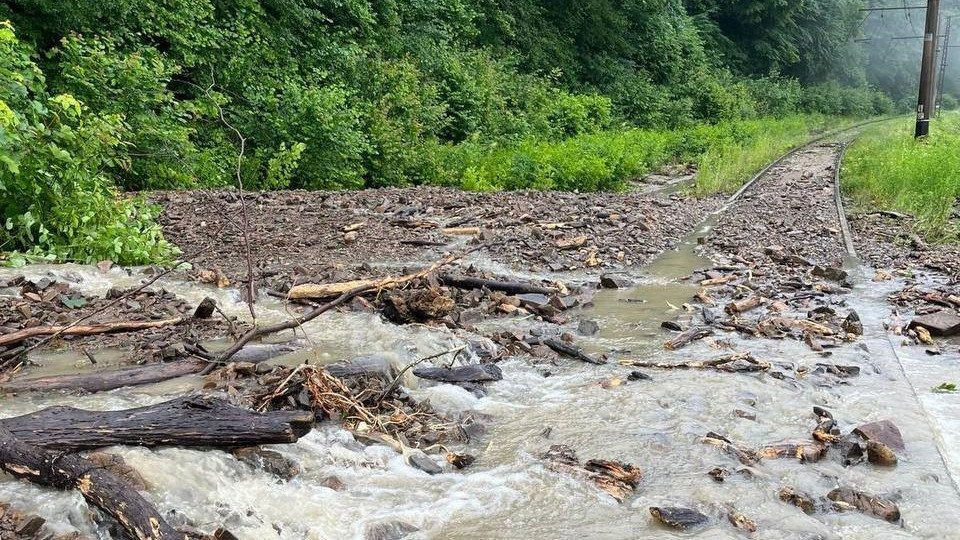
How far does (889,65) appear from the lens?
70250 millimetres

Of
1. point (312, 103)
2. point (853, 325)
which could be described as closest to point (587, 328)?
point (853, 325)

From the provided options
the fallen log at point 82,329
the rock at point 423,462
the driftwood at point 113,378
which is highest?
the fallen log at point 82,329

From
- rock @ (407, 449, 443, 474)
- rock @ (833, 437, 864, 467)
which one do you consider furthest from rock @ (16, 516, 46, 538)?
rock @ (833, 437, 864, 467)

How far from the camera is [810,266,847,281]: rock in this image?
8.77 metres

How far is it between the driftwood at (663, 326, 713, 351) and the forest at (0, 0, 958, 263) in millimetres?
3719

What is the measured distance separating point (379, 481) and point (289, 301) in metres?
3.50

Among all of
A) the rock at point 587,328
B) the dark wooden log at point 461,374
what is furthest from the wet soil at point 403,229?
the dark wooden log at point 461,374

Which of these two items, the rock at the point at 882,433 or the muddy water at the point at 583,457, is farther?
the rock at the point at 882,433

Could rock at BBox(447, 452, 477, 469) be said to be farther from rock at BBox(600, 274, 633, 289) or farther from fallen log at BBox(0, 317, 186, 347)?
rock at BBox(600, 274, 633, 289)

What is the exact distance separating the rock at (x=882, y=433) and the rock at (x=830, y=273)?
4629mm

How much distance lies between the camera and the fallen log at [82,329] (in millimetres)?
4953

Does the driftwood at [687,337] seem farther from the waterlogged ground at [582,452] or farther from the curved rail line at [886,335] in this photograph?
the curved rail line at [886,335]

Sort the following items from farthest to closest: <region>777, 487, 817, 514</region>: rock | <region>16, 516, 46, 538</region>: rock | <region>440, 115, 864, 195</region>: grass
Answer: <region>440, 115, 864, 195</region>: grass, <region>777, 487, 817, 514</region>: rock, <region>16, 516, 46, 538</region>: rock

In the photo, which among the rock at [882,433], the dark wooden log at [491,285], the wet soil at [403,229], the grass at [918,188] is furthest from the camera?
the grass at [918,188]
